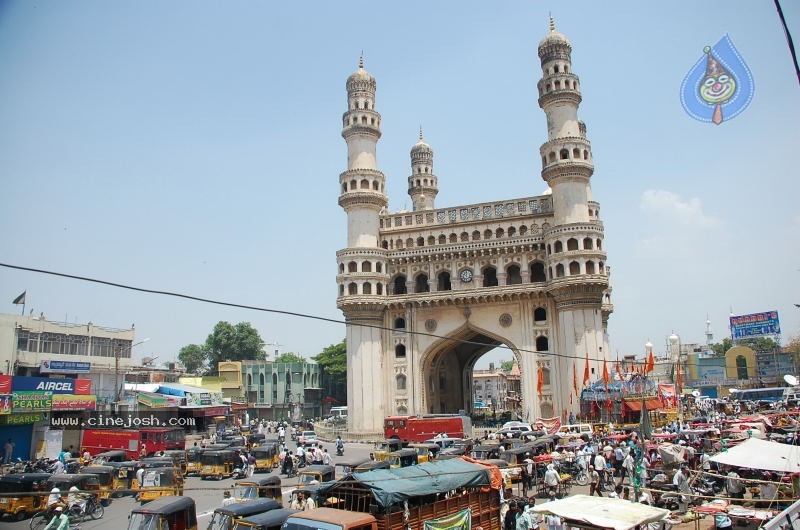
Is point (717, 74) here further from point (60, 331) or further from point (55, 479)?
point (60, 331)

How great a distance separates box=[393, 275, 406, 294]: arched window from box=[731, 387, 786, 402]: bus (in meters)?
31.9

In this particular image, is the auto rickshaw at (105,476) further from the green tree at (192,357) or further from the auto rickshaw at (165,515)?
the green tree at (192,357)

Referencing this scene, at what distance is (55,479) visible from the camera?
68.3 ft

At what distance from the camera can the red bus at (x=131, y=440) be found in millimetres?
33219

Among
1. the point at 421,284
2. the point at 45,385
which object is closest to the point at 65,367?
the point at 45,385

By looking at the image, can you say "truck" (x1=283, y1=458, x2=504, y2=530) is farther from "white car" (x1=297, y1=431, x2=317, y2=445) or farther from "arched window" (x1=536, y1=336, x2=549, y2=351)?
"arched window" (x1=536, y1=336, x2=549, y2=351)

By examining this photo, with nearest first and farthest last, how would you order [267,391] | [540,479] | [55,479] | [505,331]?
1. [55,479]
2. [540,479]
3. [505,331]
4. [267,391]

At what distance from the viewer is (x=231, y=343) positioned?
90.5 meters

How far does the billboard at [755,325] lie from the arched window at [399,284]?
53482 mm

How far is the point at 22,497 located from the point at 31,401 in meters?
15.3

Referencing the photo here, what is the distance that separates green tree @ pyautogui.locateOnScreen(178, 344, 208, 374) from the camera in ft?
339

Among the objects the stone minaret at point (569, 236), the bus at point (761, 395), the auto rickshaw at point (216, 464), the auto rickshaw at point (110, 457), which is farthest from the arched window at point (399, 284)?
the bus at point (761, 395)

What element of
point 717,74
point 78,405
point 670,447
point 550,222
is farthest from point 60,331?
point 717,74

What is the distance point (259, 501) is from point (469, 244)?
33.3 metres
